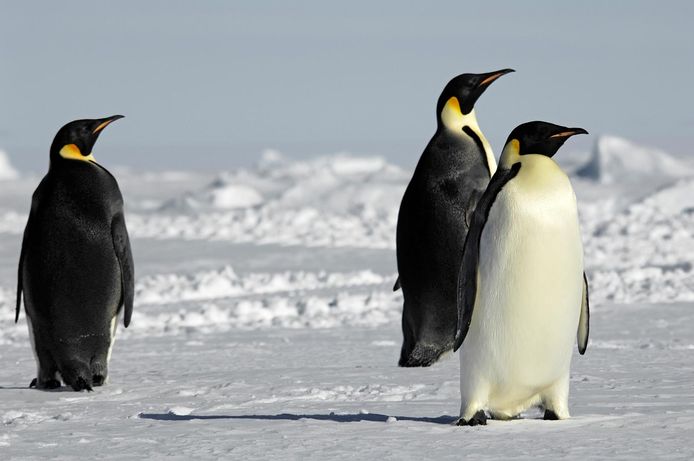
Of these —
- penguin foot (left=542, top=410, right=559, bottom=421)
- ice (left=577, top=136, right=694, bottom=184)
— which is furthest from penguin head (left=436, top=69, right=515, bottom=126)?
ice (left=577, top=136, right=694, bottom=184)

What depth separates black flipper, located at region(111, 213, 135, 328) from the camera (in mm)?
5570

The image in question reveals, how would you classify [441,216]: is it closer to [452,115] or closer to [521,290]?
[452,115]

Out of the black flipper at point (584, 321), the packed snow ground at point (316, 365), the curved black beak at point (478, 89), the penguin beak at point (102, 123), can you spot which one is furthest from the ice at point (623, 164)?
the black flipper at point (584, 321)

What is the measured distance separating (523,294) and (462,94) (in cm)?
264

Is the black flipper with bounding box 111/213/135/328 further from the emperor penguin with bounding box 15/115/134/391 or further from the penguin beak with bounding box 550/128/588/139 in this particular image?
the penguin beak with bounding box 550/128/588/139

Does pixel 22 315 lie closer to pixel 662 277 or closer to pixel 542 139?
pixel 662 277

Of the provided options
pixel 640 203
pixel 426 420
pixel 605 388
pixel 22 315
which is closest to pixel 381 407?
pixel 426 420

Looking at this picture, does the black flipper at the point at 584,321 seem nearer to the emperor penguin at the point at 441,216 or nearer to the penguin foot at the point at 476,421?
the penguin foot at the point at 476,421

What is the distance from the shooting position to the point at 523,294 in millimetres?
3865

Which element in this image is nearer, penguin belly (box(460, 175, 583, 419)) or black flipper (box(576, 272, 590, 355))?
penguin belly (box(460, 175, 583, 419))

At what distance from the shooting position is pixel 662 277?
34.4ft

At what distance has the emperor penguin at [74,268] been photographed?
18.1ft

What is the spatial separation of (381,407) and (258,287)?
6.94m

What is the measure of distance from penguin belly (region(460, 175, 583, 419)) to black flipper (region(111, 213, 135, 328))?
2.23 m
